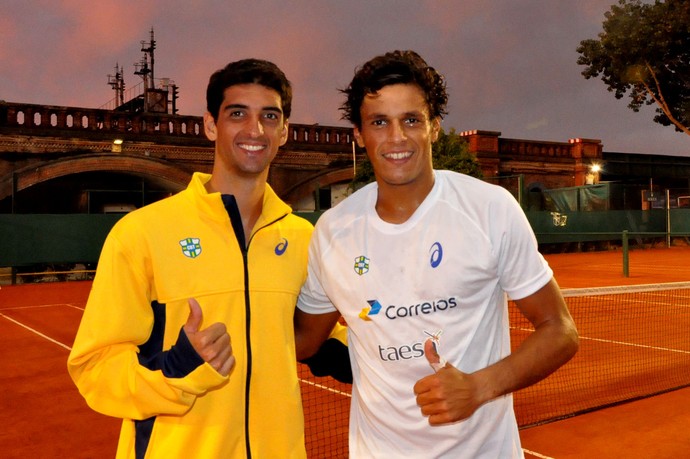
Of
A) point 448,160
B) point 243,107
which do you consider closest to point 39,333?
point 243,107

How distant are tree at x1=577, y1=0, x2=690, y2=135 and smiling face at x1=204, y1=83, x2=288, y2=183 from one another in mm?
27738

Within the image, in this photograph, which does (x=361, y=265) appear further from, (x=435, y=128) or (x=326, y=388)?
(x=326, y=388)

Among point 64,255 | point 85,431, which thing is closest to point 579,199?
point 64,255

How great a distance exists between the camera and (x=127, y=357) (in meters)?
2.23

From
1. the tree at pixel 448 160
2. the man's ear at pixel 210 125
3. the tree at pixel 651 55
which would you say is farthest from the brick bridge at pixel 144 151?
the man's ear at pixel 210 125

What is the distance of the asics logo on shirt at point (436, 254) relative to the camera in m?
2.29

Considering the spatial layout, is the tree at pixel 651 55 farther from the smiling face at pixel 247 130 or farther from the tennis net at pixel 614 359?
the smiling face at pixel 247 130

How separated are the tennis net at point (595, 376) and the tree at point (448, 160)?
12.4 meters

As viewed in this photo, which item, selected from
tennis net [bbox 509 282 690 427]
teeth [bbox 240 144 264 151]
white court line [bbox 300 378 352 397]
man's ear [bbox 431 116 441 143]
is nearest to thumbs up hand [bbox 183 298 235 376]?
teeth [bbox 240 144 264 151]

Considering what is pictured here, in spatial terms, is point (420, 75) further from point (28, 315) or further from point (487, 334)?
point (28, 315)

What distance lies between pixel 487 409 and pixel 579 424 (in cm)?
428

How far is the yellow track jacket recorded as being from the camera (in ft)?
7.29

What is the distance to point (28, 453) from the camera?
5543 millimetres

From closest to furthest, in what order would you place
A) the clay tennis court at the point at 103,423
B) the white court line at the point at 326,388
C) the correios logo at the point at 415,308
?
the correios logo at the point at 415,308 < the clay tennis court at the point at 103,423 < the white court line at the point at 326,388
